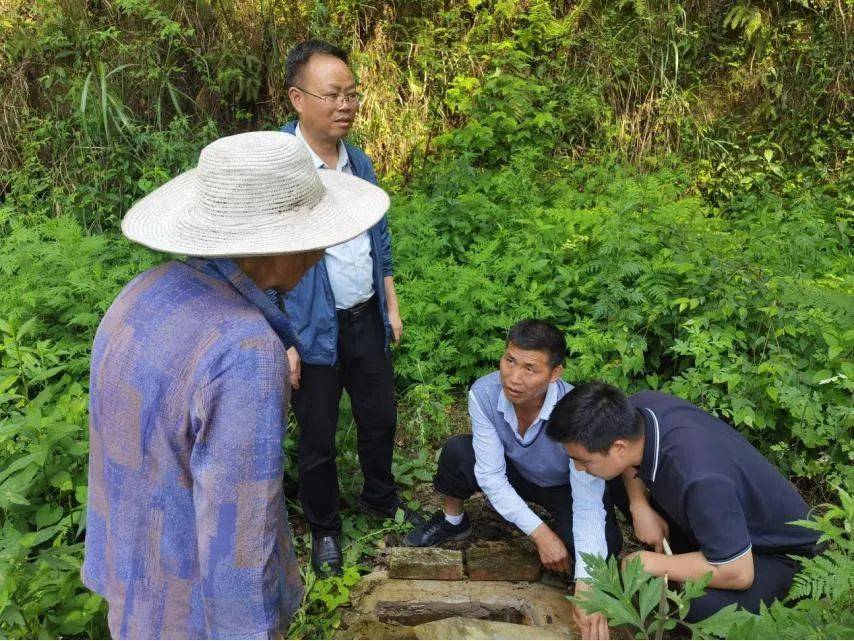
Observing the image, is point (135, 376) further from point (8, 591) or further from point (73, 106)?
point (73, 106)

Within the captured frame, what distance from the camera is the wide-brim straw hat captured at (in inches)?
55.4

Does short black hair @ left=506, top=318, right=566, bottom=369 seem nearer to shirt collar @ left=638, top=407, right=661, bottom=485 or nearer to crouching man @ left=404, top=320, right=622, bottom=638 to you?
crouching man @ left=404, top=320, right=622, bottom=638

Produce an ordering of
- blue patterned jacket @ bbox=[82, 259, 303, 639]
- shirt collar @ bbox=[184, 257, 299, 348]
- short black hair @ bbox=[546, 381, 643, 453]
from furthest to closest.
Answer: short black hair @ bbox=[546, 381, 643, 453], shirt collar @ bbox=[184, 257, 299, 348], blue patterned jacket @ bbox=[82, 259, 303, 639]

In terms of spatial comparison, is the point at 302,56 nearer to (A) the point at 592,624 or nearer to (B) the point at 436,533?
(B) the point at 436,533

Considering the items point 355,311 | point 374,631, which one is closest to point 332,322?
point 355,311

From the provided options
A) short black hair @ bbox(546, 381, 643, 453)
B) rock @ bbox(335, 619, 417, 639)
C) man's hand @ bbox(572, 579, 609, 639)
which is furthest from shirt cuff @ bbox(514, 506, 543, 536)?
rock @ bbox(335, 619, 417, 639)

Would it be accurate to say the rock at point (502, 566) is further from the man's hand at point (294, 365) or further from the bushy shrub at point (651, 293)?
the man's hand at point (294, 365)

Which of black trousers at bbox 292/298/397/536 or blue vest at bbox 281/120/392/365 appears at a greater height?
blue vest at bbox 281/120/392/365

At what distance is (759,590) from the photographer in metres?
2.66

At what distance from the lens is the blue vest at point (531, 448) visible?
10.1 ft

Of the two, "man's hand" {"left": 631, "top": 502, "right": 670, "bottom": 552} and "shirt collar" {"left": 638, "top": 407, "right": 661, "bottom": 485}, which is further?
"man's hand" {"left": 631, "top": 502, "right": 670, "bottom": 552}

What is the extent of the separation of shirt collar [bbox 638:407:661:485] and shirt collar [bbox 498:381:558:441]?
47 centimetres

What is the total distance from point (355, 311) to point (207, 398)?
70.4 inches

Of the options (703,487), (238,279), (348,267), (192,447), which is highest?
(238,279)
